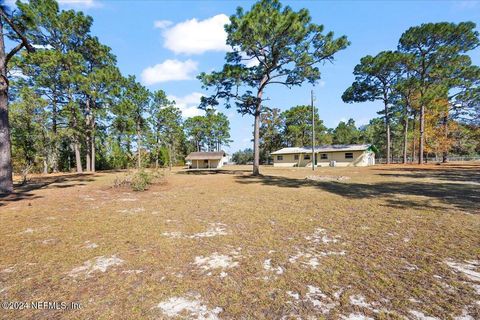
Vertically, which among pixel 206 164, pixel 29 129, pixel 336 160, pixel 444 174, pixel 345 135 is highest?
pixel 345 135

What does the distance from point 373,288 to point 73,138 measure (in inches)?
1047

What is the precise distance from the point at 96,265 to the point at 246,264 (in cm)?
217

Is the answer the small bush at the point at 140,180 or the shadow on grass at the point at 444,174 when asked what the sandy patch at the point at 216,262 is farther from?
the shadow on grass at the point at 444,174

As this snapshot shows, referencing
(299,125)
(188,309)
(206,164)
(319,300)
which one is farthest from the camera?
(299,125)

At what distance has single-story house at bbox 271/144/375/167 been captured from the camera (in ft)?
98.2

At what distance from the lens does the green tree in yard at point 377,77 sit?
23516 mm

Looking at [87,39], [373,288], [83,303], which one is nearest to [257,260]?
[373,288]

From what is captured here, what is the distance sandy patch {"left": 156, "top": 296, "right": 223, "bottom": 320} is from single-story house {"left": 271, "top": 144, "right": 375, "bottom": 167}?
3207cm

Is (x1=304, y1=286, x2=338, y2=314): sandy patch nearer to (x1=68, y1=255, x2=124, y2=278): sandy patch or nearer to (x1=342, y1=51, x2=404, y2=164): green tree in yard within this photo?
(x1=68, y1=255, x2=124, y2=278): sandy patch

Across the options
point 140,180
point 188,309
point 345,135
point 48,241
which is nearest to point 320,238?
point 188,309

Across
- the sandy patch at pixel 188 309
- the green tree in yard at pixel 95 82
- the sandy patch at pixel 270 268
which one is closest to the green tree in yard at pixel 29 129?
the green tree in yard at pixel 95 82

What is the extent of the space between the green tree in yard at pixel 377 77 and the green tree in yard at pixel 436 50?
1.59m

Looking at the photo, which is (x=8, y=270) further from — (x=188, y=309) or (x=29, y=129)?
(x=29, y=129)

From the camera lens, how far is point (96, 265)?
311cm
